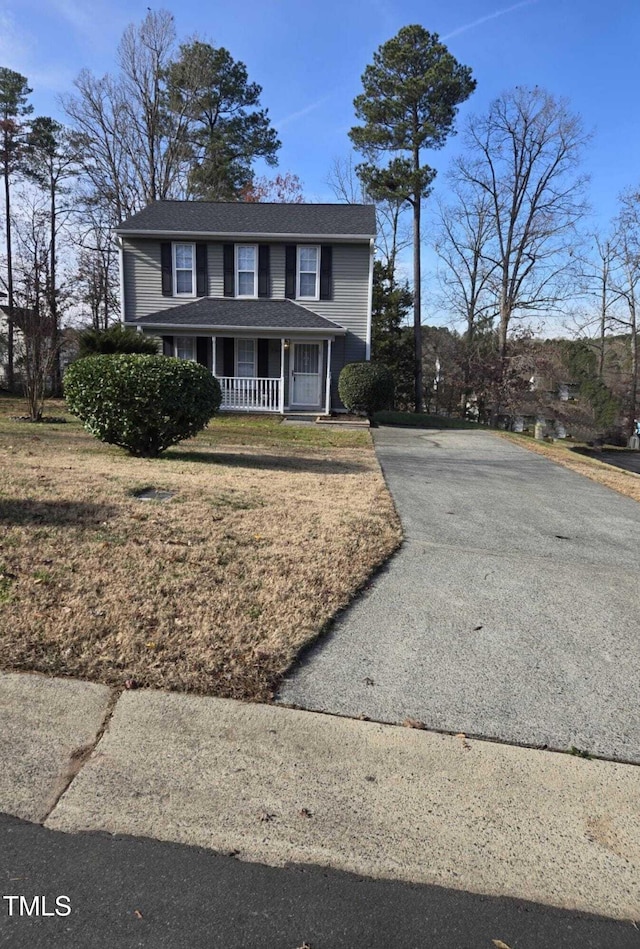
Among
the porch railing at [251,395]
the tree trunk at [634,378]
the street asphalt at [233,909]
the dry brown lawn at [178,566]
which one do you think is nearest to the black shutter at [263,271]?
the porch railing at [251,395]

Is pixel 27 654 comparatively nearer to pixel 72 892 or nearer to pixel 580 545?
pixel 72 892

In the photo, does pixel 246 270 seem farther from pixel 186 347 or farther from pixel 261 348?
pixel 186 347

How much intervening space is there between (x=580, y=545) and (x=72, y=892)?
16.8 feet

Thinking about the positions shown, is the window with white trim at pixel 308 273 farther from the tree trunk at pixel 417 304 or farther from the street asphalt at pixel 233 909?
the street asphalt at pixel 233 909

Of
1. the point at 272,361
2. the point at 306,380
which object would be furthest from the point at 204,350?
the point at 306,380

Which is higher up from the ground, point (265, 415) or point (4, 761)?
point (265, 415)

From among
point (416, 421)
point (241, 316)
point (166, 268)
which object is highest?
point (166, 268)

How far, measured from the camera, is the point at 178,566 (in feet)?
13.8

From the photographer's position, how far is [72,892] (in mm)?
1755

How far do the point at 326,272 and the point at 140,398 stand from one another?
12899mm

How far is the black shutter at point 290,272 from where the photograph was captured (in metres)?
19.1

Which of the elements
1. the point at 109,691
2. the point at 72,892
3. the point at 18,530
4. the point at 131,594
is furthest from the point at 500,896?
the point at 18,530

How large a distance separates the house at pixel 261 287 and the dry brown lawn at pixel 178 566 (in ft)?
37.0

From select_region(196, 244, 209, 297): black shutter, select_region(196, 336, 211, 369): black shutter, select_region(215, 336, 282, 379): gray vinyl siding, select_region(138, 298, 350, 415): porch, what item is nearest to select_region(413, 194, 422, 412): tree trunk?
select_region(138, 298, 350, 415): porch
